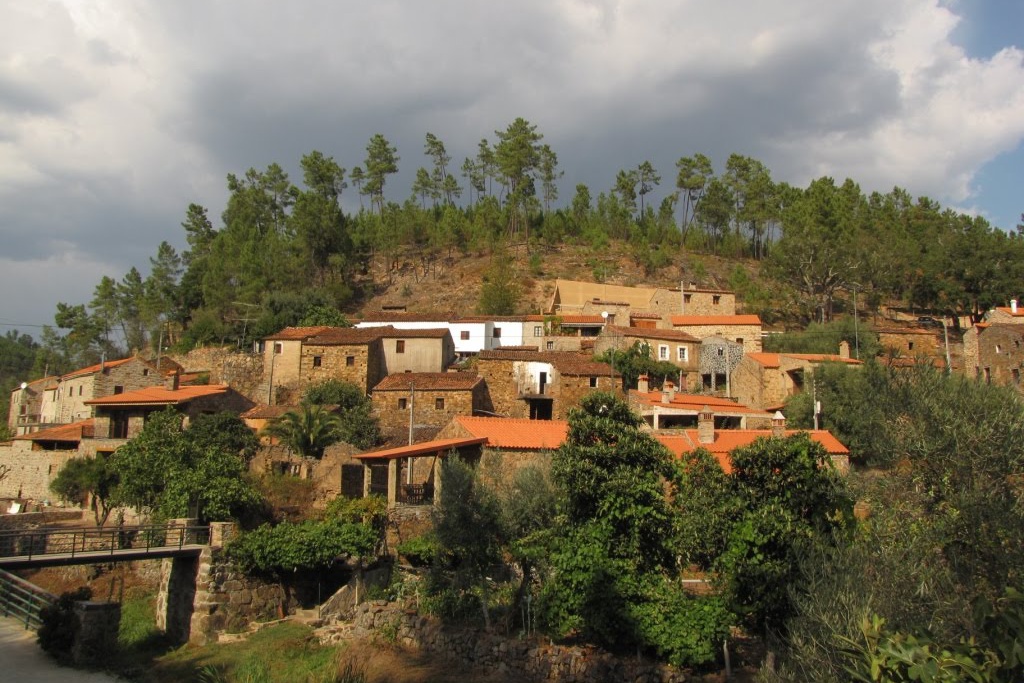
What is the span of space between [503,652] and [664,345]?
32.2 m

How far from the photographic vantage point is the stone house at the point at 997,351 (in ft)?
137

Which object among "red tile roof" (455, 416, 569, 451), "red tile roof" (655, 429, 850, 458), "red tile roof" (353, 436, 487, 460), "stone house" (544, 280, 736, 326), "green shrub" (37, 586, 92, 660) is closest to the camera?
"green shrub" (37, 586, 92, 660)

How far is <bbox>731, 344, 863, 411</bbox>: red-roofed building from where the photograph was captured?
43.9m

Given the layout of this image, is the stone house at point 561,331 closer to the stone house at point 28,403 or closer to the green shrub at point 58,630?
the green shrub at point 58,630

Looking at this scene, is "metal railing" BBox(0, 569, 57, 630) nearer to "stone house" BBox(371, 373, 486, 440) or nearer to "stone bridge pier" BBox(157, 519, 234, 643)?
"stone bridge pier" BBox(157, 519, 234, 643)

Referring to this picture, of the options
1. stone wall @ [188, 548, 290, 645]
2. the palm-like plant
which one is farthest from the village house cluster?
stone wall @ [188, 548, 290, 645]

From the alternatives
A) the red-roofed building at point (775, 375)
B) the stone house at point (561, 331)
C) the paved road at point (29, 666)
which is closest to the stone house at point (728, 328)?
the red-roofed building at point (775, 375)

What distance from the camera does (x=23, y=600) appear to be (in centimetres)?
2489

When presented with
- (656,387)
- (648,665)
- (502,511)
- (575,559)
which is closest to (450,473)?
(502,511)

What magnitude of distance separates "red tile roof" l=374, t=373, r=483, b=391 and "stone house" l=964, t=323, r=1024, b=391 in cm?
2687

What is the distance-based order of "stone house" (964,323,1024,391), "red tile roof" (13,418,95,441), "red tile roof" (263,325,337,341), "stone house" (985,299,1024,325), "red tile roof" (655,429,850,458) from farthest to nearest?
"stone house" (985,299,1024,325)
"red tile roof" (263,325,337,341)
"stone house" (964,323,1024,391)
"red tile roof" (13,418,95,441)
"red tile roof" (655,429,850,458)

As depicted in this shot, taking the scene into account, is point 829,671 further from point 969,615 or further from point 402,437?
point 402,437

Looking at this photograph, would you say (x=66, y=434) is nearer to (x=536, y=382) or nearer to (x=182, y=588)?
(x=182, y=588)

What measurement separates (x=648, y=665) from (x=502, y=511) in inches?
231
